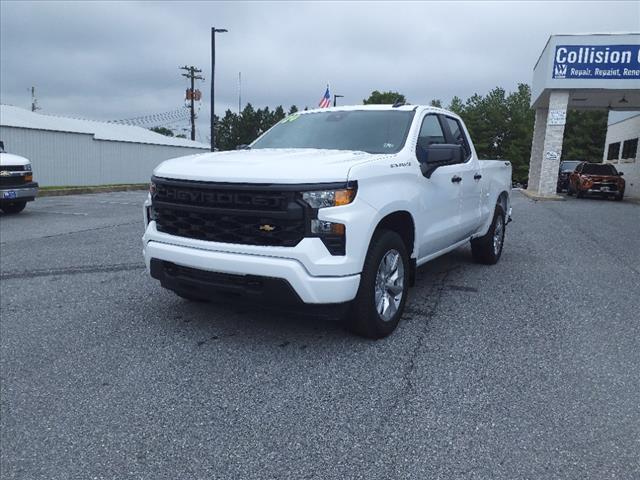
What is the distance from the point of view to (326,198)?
3.38 metres

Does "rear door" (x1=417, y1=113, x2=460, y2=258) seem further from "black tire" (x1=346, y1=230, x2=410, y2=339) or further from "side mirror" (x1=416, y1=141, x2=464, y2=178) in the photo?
"black tire" (x1=346, y1=230, x2=410, y2=339)

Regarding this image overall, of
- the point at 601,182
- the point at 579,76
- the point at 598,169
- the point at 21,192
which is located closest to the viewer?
the point at 21,192

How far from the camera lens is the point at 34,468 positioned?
97.4 inches

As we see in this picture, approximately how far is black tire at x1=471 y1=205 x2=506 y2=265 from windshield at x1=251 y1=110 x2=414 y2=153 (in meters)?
2.46

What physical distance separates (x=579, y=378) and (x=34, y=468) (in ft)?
10.5

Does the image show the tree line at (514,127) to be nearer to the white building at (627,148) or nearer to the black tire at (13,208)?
the white building at (627,148)

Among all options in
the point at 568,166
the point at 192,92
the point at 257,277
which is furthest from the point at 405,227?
the point at 192,92

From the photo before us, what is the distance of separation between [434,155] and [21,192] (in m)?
10.7

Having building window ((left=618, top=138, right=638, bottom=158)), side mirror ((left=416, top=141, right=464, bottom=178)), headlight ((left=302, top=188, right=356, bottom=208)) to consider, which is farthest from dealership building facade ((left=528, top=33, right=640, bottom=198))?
headlight ((left=302, top=188, right=356, bottom=208))

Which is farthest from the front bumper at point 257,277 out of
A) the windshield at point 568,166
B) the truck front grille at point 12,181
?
the windshield at point 568,166

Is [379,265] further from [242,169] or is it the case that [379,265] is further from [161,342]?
[161,342]

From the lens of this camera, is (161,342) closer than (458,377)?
No

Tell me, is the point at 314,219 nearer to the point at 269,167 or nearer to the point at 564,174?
the point at 269,167

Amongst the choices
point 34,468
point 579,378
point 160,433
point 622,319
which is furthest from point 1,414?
point 622,319
